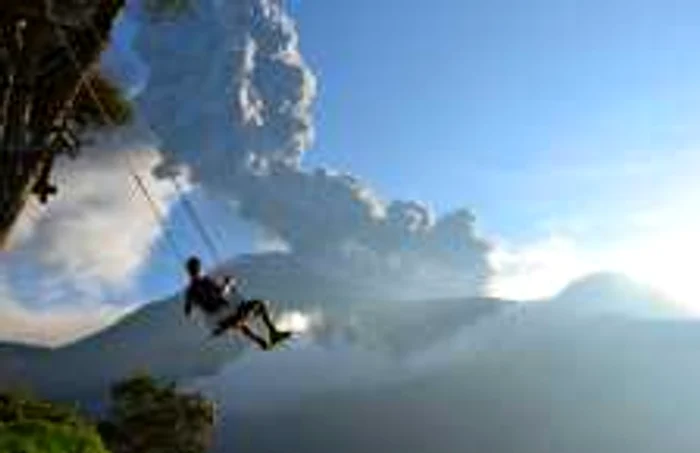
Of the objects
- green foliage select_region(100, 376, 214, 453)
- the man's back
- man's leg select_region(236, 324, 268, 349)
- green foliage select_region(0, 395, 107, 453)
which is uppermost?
green foliage select_region(100, 376, 214, 453)

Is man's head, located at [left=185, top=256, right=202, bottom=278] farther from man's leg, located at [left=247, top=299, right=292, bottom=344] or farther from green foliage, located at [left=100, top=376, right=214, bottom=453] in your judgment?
green foliage, located at [left=100, top=376, right=214, bottom=453]

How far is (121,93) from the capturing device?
113 ft

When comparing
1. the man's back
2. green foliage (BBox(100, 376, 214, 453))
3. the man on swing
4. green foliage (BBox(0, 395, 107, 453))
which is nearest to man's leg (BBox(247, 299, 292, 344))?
the man on swing

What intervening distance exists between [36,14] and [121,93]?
6.85m

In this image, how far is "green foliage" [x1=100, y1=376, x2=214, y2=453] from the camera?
77.9 metres

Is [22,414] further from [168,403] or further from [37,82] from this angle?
[168,403]

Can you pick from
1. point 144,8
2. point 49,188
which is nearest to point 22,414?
point 49,188

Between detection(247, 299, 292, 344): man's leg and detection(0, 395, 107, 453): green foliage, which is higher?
detection(247, 299, 292, 344): man's leg

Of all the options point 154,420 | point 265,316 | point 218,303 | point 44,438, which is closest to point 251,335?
point 265,316

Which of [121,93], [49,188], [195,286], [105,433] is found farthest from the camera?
[105,433]

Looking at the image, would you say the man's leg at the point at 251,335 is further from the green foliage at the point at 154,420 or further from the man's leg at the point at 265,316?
the green foliage at the point at 154,420

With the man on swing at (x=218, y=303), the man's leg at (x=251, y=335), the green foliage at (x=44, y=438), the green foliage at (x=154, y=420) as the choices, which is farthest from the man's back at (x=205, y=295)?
the green foliage at (x=154, y=420)

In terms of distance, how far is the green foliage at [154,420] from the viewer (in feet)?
256

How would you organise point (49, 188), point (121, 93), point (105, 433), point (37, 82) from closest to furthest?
point (37, 82) → point (49, 188) → point (121, 93) → point (105, 433)
